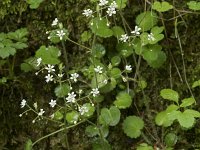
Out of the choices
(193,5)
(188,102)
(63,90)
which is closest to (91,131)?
(63,90)

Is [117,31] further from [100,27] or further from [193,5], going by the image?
[193,5]

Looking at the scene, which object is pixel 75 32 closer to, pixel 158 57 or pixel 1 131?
pixel 158 57

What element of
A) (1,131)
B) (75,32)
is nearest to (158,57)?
(75,32)

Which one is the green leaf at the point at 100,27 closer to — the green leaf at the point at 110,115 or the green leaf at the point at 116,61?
the green leaf at the point at 116,61

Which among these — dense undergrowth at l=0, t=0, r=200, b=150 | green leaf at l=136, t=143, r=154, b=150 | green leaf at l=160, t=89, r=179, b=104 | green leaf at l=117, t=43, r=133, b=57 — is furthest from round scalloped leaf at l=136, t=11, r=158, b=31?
green leaf at l=136, t=143, r=154, b=150

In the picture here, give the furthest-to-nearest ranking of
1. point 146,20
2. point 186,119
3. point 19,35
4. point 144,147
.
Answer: point 19,35 → point 146,20 → point 144,147 → point 186,119

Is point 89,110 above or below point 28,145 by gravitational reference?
above

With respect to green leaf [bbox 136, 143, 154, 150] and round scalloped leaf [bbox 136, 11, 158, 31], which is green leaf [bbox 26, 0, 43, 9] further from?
green leaf [bbox 136, 143, 154, 150]
